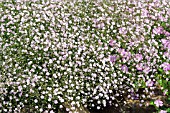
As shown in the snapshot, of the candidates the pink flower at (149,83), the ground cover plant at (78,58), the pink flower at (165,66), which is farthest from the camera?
the pink flower at (165,66)

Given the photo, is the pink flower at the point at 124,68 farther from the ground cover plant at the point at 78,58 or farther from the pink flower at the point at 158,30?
the pink flower at the point at 158,30

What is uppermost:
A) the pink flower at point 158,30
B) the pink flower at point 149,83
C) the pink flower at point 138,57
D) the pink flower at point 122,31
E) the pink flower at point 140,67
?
the pink flower at point 122,31

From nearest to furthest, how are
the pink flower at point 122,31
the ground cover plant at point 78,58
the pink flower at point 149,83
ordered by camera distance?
1. the ground cover plant at point 78,58
2. the pink flower at point 149,83
3. the pink flower at point 122,31

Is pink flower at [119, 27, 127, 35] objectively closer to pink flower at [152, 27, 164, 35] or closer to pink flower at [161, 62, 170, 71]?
pink flower at [152, 27, 164, 35]

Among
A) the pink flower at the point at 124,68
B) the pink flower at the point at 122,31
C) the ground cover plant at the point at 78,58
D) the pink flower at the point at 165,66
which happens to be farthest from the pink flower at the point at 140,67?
the pink flower at the point at 122,31

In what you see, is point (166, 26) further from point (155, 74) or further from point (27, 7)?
point (27, 7)

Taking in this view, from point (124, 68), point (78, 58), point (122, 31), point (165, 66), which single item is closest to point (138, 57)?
point (124, 68)

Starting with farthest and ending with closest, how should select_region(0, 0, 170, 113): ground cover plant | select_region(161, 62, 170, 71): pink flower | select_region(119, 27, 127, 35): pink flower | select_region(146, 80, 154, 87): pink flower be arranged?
select_region(119, 27, 127, 35): pink flower, select_region(161, 62, 170, 71): pink flower, select_region(146, 80, 154, 87): pink flower, select_region(0, 0, 170, 113): ground cover plant

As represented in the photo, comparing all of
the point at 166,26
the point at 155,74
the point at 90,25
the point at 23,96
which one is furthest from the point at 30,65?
the point at 166,26

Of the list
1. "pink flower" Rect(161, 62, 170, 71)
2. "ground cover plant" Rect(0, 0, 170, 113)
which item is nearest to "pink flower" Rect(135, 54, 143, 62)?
"ground cover plant" Rect(0, 0, 170, 113)

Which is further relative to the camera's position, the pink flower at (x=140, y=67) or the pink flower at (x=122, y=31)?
the pink flower at (x=122, y=31)
